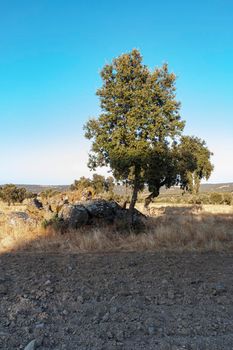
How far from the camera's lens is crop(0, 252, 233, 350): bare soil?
4.32 meters

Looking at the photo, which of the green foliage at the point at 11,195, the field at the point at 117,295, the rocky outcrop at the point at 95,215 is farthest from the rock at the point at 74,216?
the green foliage at the point at 11,195

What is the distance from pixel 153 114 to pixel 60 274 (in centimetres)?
785

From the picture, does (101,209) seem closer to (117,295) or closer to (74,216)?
(74,216)

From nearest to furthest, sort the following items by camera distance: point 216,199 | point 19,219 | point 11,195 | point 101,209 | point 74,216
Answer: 1. point 74,216
2. point 19,219
3. point 101,209
4. point 11,195
5. point 216,199

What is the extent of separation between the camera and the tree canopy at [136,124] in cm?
1313

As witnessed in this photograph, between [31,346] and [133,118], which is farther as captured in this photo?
[133,118]

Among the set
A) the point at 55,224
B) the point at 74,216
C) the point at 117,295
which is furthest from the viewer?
the point at 74,216

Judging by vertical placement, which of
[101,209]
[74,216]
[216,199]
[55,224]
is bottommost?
[216,199]

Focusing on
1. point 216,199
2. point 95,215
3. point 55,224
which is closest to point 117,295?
point 55,224

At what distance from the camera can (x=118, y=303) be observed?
557cm

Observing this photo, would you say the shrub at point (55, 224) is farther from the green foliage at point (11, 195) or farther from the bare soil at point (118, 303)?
the green foliage at point (11, 195)

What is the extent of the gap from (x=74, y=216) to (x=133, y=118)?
180 inches

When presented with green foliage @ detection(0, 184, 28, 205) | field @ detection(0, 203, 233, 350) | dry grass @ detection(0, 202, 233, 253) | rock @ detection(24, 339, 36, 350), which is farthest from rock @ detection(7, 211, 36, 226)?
green foliage @ detection(0, 184, 28, 205)

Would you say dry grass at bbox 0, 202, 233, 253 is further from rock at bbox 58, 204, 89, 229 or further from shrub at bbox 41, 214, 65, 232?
rock at bbox 58, 204, 89, 229
